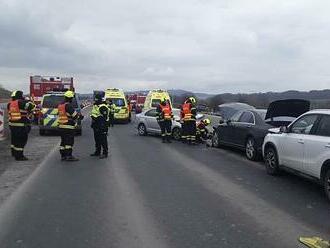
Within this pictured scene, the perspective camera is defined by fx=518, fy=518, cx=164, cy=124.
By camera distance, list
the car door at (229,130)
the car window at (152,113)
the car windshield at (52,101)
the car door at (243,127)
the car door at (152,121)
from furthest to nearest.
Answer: the car window at (152,113) → the car door at (152,121) → the car windshield at (52,101) → the car door at (229,130) → the car door at (243,127)

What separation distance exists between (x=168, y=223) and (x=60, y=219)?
1554mm

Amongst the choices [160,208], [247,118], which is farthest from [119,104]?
[160,208]

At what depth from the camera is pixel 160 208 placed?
811 cm

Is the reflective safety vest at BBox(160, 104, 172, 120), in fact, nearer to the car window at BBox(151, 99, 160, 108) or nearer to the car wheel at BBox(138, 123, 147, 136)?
the car wheel at BBox(138, 123, 147, 136)

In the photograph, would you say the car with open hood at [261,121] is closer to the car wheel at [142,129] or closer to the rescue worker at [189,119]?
the rescue worker at [189,119]

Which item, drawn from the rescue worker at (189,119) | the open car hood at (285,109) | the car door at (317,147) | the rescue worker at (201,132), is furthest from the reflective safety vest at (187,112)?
the car door at (317,147)

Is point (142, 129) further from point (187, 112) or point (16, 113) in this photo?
point (16, 113)

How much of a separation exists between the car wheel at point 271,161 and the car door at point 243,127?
9.47 feet

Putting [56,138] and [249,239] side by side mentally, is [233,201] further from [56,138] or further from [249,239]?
[56,138]

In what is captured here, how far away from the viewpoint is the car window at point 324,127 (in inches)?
362

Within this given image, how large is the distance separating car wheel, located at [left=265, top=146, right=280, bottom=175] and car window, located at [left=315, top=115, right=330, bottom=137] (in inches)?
78.8

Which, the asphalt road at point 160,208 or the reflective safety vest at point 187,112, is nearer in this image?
the asphalt road at point 160,208

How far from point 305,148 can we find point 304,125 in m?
0.67

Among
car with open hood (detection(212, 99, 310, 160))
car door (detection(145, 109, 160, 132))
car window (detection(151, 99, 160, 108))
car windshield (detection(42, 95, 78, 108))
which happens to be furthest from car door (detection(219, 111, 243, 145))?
car window (detection(151, 99, 160, 108))
